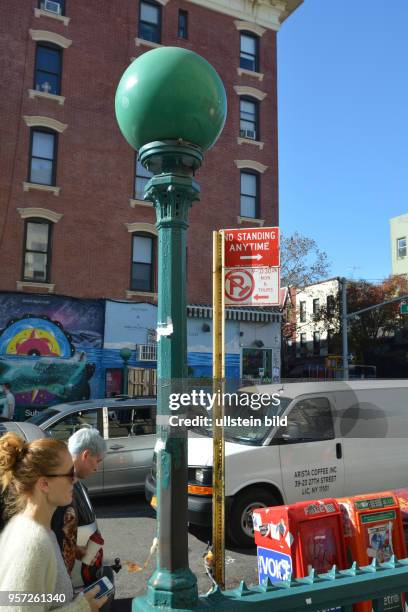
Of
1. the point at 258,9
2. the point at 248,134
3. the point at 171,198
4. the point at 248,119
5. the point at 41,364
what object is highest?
→ the point at 258,9

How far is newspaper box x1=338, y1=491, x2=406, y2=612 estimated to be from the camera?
14.1ft

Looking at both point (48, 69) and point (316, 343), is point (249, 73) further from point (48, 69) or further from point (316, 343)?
point (316, 343)

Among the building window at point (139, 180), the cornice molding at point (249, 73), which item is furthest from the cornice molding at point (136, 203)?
the cornice molding at point (249, 73)

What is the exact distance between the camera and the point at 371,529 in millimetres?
4391

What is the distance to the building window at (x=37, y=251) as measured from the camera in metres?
19.2

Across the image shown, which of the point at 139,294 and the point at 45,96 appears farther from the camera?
the point at 139,294

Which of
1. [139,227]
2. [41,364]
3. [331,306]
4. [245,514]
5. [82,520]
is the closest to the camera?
[82,520]

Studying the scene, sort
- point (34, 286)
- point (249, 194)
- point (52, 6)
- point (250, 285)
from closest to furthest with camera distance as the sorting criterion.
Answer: point (250, 285), point (34, 286), point (52, 6), point (249, 194)

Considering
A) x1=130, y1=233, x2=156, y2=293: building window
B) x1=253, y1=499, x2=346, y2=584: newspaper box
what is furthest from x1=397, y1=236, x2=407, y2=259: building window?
x1=253, y1=499, x2=346, y2=584: newspaper box

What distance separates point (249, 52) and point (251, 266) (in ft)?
75.1

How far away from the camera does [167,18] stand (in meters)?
22.6

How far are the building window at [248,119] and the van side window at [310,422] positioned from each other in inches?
733

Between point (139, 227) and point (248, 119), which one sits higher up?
point (248, 119)

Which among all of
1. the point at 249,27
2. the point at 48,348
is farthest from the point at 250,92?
the point at 48,348
